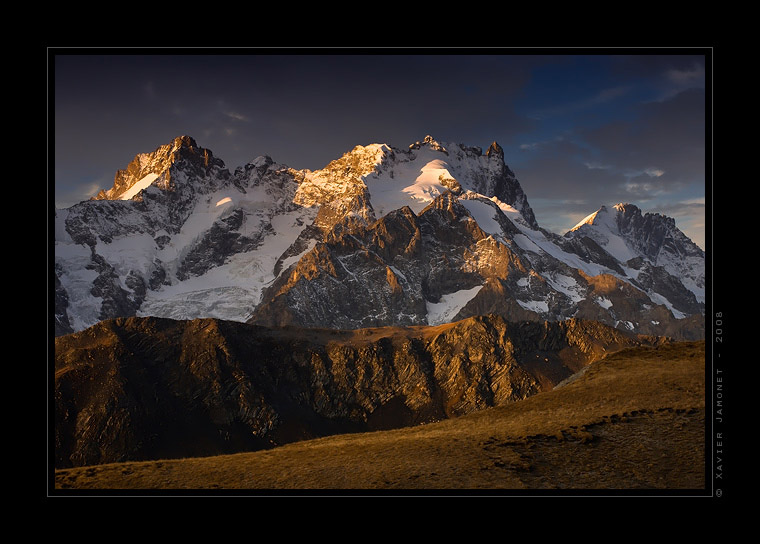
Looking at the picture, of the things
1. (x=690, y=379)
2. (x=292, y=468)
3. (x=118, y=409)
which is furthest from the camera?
(x=118, y=409)

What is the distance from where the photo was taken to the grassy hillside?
3347 centimetres

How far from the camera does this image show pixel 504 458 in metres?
35.8

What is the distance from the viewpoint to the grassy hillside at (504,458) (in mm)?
33469
